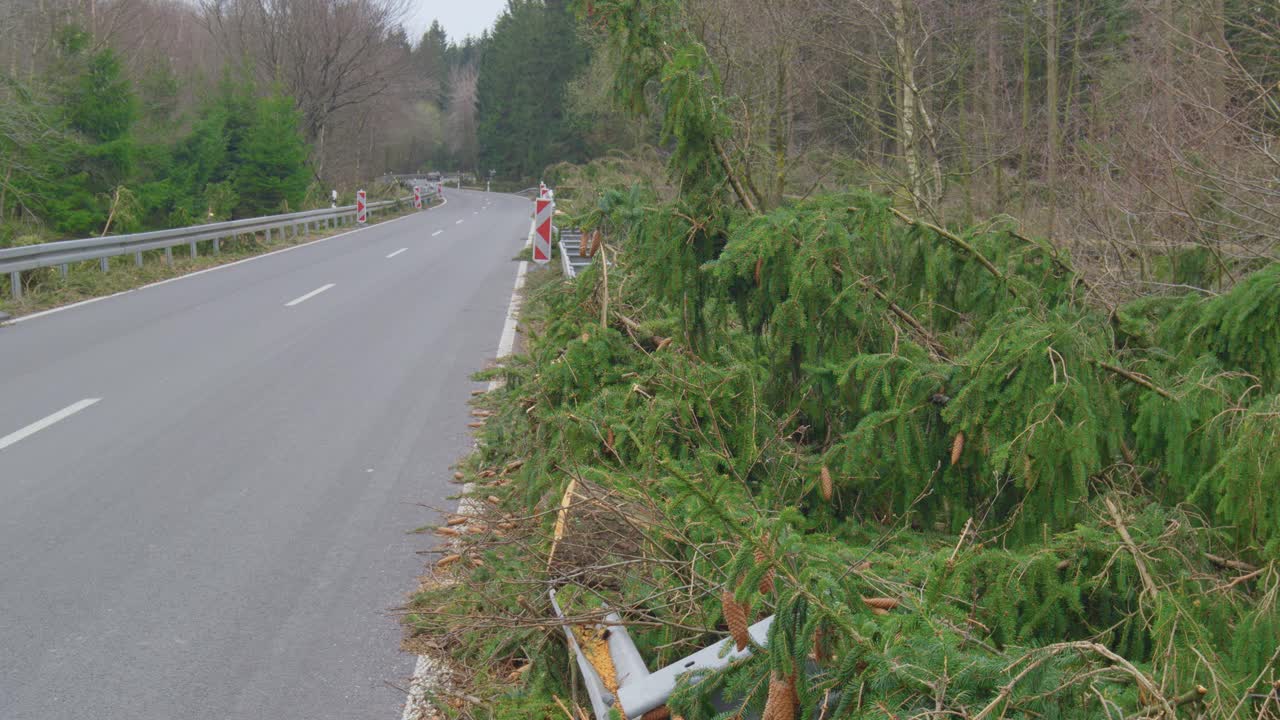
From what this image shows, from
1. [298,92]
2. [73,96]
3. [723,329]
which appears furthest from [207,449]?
[298,92]

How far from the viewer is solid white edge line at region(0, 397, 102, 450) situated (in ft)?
24.9

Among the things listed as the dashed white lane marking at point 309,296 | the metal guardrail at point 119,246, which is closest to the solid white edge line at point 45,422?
the dashed white lane marking at point 309,296

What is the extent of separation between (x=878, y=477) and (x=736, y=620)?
162 centimetres

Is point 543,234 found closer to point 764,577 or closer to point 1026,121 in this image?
point 1026,121

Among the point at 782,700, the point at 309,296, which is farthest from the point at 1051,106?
the point at 782,700

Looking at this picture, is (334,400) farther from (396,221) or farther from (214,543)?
(396,221)

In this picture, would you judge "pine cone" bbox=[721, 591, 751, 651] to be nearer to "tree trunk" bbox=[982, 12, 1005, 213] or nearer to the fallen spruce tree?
the fallen spruce tree

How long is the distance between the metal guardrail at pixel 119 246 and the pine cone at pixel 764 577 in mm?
14325

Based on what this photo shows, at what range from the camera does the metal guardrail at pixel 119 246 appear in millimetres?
14258

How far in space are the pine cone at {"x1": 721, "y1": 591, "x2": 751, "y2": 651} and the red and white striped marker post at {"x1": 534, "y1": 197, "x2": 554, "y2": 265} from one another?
14302 mm

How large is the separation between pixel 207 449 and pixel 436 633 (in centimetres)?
356

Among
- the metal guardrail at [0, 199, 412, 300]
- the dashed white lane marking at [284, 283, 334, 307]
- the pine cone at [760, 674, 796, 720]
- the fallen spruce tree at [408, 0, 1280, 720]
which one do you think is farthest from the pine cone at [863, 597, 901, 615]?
the metal guardrail at [0, 199, 412, 300]

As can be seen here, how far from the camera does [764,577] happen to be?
2.82 m

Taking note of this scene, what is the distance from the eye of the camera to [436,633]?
4.91 meters
